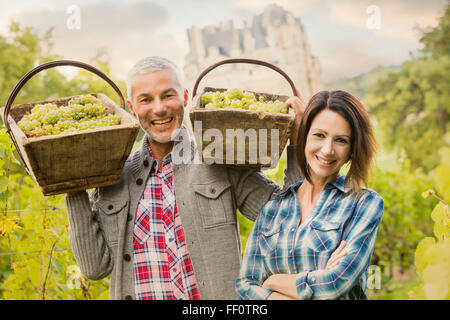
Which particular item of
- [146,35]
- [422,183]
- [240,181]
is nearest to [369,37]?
[146,35]

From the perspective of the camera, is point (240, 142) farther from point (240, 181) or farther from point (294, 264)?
point (294, 264)

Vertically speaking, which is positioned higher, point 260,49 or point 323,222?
point 260,49

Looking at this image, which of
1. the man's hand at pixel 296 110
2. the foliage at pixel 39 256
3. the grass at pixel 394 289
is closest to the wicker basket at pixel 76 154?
the man's hand at pixel 296 110

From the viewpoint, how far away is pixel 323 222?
65.6 inches

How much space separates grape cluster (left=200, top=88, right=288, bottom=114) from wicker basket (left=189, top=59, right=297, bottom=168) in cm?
4

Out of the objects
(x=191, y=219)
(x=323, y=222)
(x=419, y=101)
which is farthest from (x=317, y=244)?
(x=419, y=101)

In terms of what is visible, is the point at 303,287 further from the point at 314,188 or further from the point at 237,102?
the point at 237,102

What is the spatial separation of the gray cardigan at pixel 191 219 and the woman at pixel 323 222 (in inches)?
7.4

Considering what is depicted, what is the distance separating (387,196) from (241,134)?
4.76 meters

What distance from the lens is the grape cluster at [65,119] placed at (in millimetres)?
1773

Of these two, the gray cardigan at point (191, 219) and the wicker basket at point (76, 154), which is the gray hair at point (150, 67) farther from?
the gray cardigan at point (191, 219)

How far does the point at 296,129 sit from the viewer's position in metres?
1.85
